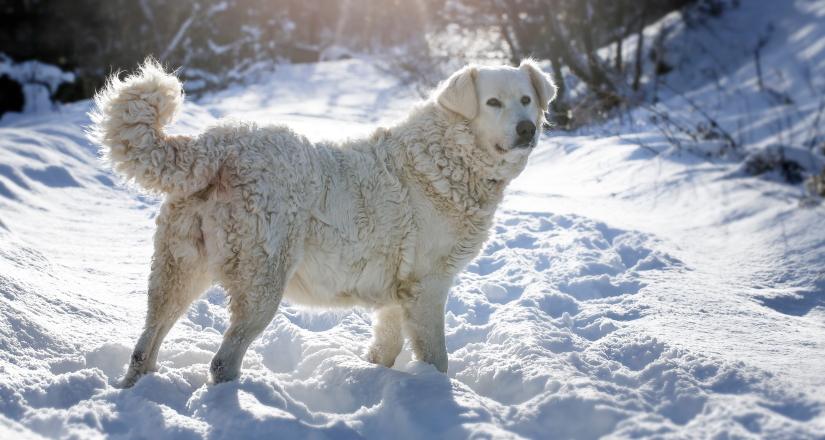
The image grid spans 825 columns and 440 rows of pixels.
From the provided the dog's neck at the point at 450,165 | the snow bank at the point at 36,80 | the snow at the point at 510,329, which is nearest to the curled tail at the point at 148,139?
the snow at the point at 510,329

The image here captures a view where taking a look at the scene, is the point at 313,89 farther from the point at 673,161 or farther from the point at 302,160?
the point at 302,160

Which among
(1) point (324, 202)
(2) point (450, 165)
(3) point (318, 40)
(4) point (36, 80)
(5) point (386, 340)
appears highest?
(3) point (318, 40)

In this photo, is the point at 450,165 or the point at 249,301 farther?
the point at 450,165

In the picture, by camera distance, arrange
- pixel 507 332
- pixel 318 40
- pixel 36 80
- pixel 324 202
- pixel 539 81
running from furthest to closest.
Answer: pixel 318 40, pixel 36 80, pixel 539 81, pixel 507 332, pixel 324 202

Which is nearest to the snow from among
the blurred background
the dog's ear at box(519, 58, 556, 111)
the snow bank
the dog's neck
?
the dog's neck

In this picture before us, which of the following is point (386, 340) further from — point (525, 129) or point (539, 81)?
point (539, 81)

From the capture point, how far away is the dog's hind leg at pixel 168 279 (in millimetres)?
2781

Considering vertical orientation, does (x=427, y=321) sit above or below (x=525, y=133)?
below

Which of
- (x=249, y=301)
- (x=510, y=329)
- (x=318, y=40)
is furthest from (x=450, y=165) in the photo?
(x=318, y=40)

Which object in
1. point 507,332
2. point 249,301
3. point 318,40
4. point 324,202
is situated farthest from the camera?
point 318,40

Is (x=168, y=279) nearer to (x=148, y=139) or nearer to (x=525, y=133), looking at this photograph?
(x=148, y=139)

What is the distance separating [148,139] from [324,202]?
3.17ft

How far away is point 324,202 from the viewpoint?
306cm

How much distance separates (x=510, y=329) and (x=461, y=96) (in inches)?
64.1
